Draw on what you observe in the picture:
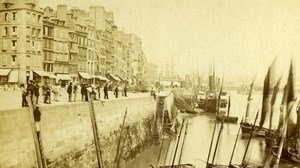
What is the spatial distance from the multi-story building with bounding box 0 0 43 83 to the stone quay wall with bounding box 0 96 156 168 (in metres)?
1.96

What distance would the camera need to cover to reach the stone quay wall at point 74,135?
6.88 meters

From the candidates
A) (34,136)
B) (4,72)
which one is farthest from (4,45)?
(34,136)

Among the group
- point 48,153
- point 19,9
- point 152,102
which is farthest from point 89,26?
point 48,153

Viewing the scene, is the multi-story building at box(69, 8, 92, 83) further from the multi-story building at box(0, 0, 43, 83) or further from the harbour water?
the multi-story building at box(0, 0, 43, 83)

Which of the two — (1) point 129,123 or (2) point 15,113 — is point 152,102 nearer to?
(1) point 129,123

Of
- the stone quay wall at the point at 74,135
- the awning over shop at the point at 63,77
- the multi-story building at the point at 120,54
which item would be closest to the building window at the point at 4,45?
the stone quay wall at the point at 74,135

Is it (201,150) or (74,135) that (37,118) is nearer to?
(74,135)

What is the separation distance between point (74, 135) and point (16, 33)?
296cm

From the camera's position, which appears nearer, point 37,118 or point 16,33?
→ point 37,118

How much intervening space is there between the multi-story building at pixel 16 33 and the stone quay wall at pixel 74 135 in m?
1.96

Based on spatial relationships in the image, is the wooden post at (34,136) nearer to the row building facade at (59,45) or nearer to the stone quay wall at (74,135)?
the stone quay wall at (74,135)

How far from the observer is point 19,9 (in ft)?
31.8

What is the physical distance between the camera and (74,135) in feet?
30.9

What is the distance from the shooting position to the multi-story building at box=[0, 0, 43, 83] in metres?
9.09
